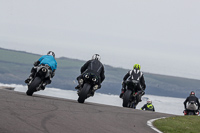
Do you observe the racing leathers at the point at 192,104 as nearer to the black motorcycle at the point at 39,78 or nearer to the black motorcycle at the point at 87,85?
the black motorcycle at the point at 87,85

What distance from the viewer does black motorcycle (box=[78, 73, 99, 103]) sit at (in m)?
13.6

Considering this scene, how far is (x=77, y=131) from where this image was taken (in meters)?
6.82

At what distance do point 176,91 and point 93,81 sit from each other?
128 meters

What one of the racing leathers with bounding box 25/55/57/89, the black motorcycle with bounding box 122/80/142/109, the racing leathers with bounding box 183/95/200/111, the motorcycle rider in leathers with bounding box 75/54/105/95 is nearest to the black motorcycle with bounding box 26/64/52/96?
the racing leathers with bounding box 25/55/57/89

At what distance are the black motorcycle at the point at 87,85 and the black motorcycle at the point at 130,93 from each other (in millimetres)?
2349

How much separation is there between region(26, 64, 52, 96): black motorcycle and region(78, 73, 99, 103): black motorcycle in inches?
52.0

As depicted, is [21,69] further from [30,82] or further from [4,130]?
[4,130]

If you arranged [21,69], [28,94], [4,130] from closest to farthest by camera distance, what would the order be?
[4,130], [28,94], [21,69]

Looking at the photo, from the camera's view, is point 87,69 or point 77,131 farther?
point 87,69

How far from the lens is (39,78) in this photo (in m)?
13.3

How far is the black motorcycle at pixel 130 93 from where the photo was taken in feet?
52.5

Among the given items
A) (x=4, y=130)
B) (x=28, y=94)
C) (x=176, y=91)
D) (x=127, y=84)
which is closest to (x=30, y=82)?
(x=28, y=94)

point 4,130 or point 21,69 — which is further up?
point 21,69

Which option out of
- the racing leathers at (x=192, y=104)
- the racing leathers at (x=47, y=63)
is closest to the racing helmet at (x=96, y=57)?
the racing leathers at (x=47, y=63)
